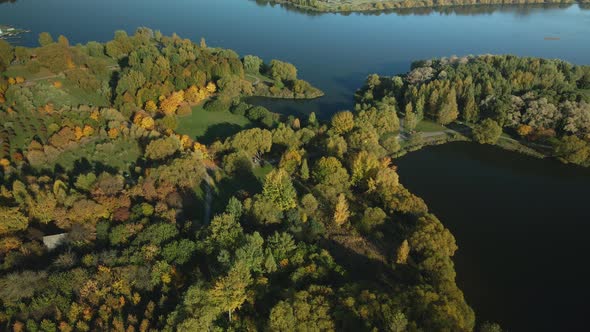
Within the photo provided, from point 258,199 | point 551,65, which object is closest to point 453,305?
point 258,199

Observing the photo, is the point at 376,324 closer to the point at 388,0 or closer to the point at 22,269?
the point at 22,269

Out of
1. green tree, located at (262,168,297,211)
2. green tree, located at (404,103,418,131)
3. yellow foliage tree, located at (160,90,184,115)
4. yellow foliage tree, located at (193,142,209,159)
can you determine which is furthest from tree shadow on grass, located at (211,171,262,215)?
green tree, located at (404,103,418,131)

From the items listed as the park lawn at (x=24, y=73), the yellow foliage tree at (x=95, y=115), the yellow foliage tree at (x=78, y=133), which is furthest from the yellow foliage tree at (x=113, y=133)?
the park lawn at (x=24, y=73)

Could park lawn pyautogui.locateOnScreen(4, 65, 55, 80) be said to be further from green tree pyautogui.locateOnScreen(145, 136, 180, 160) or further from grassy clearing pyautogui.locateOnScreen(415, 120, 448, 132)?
grassy clearing pyautogui.locateOnScreen(415, 120, 448, 132)

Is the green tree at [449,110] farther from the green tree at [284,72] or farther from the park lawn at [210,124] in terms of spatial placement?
the park lawn at [210,124]

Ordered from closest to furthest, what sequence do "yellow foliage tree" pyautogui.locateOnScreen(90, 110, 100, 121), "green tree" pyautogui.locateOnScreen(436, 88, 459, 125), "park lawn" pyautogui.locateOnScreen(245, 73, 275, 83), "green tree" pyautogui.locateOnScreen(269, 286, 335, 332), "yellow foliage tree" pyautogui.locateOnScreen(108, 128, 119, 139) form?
"green tree" pyautogui.locateOnScreen(269, 286, 335, 332) → "yellow foliage tree" pyautogui.locateOnScreen(108, 128, 119, 139) → "yellow foliage tree" pyautogui.locateOnScreen(90, 110, 100, 121) → "green tree" pyautogui.locateOnScreen(436, 88, 459, 125) → "park lawn" pyautogui.locateOnScreen(245, 73, 275, 83)

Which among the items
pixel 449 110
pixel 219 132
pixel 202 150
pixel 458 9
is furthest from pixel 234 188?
pixel 458 9

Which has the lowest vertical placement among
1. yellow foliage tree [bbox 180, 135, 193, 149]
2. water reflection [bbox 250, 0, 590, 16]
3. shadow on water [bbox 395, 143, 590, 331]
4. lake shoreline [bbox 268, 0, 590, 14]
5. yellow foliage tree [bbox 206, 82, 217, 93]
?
shadow on water [bbox 395, 143, 590, 331]

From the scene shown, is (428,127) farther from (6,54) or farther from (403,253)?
(6,54)
